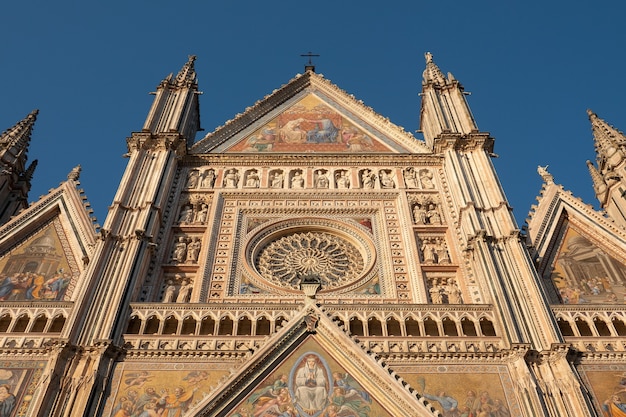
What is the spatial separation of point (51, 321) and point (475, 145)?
412 inches

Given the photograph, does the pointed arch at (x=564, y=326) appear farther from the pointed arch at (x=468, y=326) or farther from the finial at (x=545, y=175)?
the finial at (x=545, y=175)

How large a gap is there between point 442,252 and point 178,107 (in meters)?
8.61

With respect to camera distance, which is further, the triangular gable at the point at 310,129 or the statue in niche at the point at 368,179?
the triangular gable at the point at 310,129

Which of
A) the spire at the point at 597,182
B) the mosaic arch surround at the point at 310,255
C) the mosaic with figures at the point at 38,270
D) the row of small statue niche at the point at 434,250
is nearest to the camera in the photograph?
the mosaic with figures at the point at 38,270

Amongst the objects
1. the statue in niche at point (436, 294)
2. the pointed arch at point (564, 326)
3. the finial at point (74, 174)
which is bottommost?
the pointed arch at point (564, 326)

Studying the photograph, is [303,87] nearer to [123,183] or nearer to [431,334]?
[123,183]

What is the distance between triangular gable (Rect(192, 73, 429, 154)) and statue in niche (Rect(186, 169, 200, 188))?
3.16 ft

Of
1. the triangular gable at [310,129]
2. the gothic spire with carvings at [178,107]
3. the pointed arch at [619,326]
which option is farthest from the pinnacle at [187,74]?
the pointed arch at [619,326]

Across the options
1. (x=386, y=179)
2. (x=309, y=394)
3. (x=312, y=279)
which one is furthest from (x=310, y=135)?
(x=309, y=394)

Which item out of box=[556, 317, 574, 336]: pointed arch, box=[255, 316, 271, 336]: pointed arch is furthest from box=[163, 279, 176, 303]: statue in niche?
box=[556, 317, 574, 336]: pointed arch

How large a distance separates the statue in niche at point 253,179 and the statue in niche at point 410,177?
3719 mm

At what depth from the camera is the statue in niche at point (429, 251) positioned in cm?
1323

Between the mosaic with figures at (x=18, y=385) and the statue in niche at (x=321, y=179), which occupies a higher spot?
the statue in niche at (x=321, y=179)

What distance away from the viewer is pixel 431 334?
1095cm
